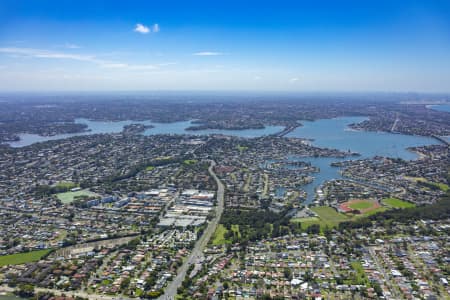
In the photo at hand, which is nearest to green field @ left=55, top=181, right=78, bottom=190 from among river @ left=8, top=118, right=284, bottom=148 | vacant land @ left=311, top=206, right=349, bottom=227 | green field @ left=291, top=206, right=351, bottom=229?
green field @ left=291, top=206, right=351, bottom=229

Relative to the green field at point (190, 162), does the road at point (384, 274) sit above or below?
below

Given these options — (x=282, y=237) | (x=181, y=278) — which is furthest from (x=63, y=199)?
(x=282, y=237)

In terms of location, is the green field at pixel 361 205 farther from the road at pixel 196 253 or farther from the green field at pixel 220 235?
the road at pixel 196 253

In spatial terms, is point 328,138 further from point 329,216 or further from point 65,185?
point 65,185

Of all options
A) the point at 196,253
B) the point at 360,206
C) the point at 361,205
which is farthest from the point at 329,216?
the point at 196,253

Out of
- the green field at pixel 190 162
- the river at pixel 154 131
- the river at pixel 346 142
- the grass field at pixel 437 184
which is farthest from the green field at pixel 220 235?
the river at pixel 154 131

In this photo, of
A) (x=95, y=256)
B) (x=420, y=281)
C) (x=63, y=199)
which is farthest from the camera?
(x=63, y=199)

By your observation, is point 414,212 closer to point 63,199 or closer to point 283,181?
point 283,181
